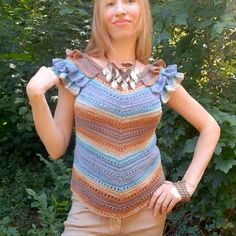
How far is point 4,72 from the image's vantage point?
4.35 metres

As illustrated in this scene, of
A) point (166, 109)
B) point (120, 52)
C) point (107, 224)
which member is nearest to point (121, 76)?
point (120, 52)

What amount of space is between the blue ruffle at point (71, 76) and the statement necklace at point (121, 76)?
0.27 feet

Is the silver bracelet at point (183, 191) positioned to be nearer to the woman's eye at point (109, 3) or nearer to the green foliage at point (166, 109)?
the woman's eye at point (109, 3)

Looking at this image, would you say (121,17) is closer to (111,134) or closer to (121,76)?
(121,76)

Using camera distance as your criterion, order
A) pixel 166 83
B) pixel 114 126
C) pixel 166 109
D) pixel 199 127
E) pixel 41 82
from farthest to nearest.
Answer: pixel 166 109 → pixel 199 127 → pixel 166 83 → pixel 114 126 → pixel 41 82

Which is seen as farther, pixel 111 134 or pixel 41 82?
pixel 111 134

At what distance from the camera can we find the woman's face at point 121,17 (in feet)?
6.15

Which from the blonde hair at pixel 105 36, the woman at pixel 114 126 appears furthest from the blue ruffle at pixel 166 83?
the blonde hair at pixel 105 36

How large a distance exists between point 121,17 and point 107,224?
74 cm

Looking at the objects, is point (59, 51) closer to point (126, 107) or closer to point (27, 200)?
point (27, 200)

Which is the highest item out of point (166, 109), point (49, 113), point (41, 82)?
point (41, 82)

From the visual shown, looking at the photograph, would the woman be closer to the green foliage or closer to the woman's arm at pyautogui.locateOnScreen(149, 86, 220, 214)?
the woman's arm at pyautogui.locateOnScreen(149, 86, 220, 214)

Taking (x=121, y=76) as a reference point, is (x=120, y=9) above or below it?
above

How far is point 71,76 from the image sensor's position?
1833mm
